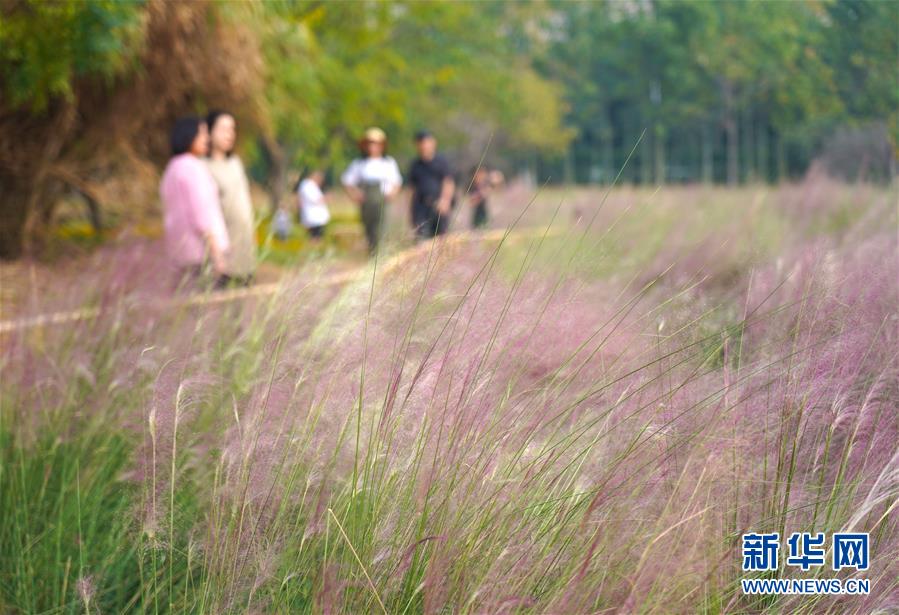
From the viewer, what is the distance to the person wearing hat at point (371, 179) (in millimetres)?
10727

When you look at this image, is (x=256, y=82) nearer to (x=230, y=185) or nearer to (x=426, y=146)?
(x=426, y=146)

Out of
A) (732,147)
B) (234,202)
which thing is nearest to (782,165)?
(234,202)

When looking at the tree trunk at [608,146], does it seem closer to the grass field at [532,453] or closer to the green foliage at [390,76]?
the green foliage at [390,76]

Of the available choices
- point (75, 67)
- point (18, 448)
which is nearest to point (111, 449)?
point (18, 448)

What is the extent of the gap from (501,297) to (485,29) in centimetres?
3077

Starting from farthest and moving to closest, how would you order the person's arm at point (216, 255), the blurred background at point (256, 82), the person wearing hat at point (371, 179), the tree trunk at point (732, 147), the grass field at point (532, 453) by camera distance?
the tree trunk at point (732, 147) → the person wearing hat at point (371, 179) → the blurred background at point (256, 82) → the person's arm at point (216, 255) → the grass field at point (532, 453)

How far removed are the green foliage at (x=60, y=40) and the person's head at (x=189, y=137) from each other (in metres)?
2.30

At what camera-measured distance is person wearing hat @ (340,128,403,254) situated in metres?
10.7

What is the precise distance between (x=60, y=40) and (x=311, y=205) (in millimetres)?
4992

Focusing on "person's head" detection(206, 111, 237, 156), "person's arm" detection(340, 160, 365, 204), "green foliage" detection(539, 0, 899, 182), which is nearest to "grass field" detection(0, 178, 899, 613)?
"person's head" detection(206, 111, 237, 156)

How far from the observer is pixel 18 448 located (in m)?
3.58

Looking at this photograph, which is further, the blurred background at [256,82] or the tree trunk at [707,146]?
the tree trunk at [707,146]

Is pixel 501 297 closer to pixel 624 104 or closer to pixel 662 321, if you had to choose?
pixel 662 321

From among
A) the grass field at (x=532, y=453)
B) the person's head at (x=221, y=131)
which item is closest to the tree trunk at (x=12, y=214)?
the person's head at (x=221, y=131)
